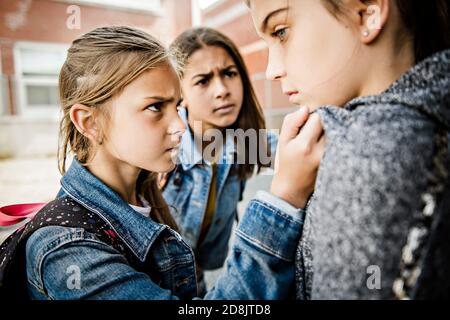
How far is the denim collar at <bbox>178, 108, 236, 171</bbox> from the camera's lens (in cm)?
120

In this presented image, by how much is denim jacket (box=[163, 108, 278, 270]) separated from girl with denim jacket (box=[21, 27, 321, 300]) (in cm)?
42

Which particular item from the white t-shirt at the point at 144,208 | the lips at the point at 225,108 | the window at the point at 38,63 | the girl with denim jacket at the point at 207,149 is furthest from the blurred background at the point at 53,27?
the lips at the point at 225,108

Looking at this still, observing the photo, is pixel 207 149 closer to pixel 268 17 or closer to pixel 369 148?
pixel 268 17

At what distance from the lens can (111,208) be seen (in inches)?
24.6

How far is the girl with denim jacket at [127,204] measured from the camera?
18.8 inches

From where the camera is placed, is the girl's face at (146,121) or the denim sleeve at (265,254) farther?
the girl's face at (146,121)

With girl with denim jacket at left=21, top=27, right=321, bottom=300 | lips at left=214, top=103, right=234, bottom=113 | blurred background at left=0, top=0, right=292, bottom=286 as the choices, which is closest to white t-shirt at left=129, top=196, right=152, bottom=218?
girl with denim jacket at left=21, top=27, right=321, bottom=300

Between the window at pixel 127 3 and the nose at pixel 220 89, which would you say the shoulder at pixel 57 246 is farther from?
the nose at pixel 220 89

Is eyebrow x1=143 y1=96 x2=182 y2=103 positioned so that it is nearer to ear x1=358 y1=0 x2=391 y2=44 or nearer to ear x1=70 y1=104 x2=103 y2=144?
ear x1=70 y1=104 x2=103 y2=144

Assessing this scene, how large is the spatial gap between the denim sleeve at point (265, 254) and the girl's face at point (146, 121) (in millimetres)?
283

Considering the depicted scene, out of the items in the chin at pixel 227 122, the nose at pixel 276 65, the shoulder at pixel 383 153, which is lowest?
the shoulder at pixel 383 153

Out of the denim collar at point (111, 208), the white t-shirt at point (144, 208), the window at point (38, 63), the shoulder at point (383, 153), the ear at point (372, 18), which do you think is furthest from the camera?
the window at point (38, 63)

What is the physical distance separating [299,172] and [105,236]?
0.37m

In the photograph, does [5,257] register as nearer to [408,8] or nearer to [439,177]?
[439,177]
